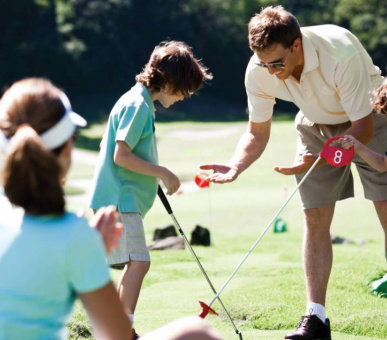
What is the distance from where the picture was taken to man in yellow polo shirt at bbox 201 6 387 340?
13.3 ft

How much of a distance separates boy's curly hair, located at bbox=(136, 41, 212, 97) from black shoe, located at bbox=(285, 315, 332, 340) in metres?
1.21

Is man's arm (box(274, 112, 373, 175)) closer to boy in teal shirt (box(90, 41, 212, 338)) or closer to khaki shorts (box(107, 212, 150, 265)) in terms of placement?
boy in teal shirt (box(90, 41, 212, 338))

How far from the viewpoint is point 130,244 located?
3926 millimetres

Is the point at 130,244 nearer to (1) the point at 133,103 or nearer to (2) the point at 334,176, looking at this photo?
(1) the point at 133,103

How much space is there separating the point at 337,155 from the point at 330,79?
44 centimetres

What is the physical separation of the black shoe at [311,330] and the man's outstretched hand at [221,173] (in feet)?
2.46

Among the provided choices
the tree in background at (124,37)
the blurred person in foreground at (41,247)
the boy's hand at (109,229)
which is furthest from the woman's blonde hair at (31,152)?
the tree in background at (124,37)

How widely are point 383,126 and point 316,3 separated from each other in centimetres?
5298

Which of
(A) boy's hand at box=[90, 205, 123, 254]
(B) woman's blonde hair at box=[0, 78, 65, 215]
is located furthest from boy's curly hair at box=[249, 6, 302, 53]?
(B) woman's blonde hair at box=[0, 78, 65, 215]

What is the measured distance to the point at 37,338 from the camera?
6.56 feet

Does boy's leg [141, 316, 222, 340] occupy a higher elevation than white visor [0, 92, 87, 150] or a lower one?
lower

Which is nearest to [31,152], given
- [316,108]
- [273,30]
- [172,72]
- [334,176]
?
[172,72]

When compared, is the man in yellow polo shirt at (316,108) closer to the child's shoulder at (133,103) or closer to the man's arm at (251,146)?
the man's arm at (251,146)

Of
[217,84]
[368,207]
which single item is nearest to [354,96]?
[368,207]
